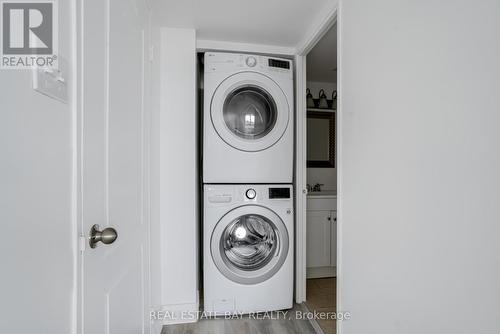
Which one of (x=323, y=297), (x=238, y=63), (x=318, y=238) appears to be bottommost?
(x=323, y=297)

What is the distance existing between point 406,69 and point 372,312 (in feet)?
3.45

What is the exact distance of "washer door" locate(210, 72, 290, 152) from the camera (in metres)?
1.89

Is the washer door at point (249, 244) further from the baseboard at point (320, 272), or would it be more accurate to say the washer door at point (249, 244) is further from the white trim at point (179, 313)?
the baseboard at point (320, 272)

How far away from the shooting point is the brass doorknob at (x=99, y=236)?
0.73 m

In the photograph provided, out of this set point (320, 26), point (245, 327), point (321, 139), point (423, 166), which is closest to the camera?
point (423, 166)

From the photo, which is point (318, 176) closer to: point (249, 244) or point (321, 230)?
point (321, 230)

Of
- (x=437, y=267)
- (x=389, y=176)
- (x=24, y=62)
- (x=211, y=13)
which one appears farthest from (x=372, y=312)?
(x=211, y=13)

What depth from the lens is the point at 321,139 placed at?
3174 millimetres

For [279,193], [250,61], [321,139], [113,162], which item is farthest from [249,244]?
[321,139]

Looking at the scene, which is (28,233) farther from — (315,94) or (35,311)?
(315,94)

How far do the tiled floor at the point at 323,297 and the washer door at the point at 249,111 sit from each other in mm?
1460

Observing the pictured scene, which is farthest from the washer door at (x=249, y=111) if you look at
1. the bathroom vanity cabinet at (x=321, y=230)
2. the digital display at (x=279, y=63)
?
the bathroom vanity cabinet at (x=321, y=230)

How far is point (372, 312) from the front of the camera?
3.54ft

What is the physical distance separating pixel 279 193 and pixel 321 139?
150 cm
